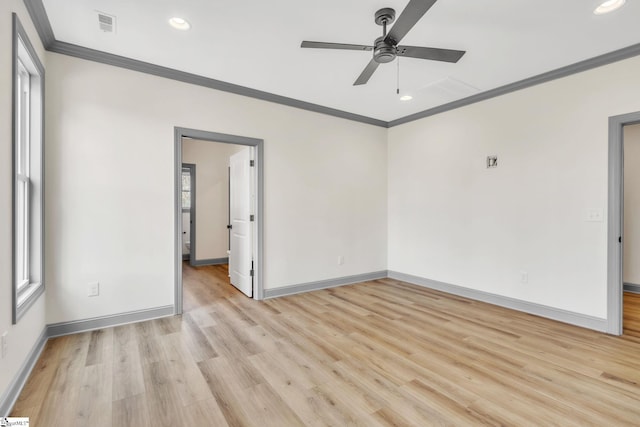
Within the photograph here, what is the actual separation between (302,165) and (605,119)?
3.44m

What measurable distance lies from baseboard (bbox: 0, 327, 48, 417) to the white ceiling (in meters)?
2.68

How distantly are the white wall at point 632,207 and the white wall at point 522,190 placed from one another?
2.27m

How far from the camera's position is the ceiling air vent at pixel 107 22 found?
2449mm

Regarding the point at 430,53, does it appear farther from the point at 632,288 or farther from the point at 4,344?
the point at 632,288

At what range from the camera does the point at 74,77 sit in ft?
9.57

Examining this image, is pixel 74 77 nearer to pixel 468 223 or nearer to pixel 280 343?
pixel 280 343

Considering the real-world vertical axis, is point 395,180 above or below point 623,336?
above

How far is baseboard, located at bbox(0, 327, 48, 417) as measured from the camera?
5.74 feet

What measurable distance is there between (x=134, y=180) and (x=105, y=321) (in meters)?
1.46

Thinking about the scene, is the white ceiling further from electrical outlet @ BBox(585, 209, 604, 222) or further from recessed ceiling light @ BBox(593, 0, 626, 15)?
electrical outlet @ BBox(585, 209, 604, 222)

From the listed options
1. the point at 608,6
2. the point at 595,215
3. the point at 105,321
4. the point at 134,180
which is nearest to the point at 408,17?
the point at 608,6

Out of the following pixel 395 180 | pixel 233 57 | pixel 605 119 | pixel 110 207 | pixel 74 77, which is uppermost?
pixel 233 57

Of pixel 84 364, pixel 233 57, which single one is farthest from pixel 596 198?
pixel 84 364

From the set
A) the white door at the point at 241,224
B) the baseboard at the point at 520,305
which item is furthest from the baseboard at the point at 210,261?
the baseboard at the point at 520,305
